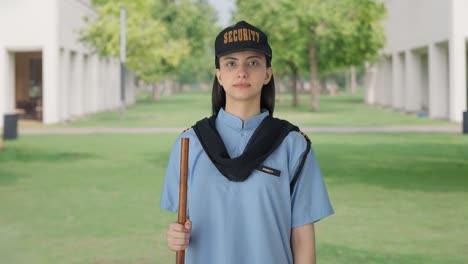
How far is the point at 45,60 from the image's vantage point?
3362cm

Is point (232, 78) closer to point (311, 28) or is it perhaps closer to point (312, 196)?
point (312, 196)

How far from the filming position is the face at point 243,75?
3.11m

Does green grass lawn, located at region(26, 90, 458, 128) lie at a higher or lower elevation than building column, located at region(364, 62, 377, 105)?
lower

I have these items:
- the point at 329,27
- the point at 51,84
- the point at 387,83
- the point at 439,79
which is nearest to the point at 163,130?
the point at 51,84

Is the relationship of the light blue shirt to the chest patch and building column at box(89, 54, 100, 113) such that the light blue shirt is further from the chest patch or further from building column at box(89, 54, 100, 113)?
building column at box(89, 54, 100, 113)

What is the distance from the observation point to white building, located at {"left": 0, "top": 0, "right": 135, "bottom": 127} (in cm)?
3341

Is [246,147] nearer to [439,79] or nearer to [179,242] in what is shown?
[179,242]

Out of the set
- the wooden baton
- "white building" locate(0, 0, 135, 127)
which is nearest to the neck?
the wooden baton

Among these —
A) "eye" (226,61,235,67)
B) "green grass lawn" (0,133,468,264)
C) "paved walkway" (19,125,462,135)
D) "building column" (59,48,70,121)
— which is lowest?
"green grass lawn" (0,133,468,264)

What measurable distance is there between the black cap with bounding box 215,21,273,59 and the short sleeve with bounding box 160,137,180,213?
0.42m

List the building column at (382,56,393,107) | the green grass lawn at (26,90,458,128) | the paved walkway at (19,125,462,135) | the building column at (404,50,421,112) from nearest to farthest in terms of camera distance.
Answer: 1. the paved walkway at (19,125,462,135)
2. the green grass lawn at (26,90,458,128)
3. the building column at (404,50,421,112)
4. the building column at (382,56,393,107)

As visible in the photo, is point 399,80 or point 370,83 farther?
point 370,83

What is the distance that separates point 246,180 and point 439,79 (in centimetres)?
3509

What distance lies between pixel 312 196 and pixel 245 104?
44 cm
